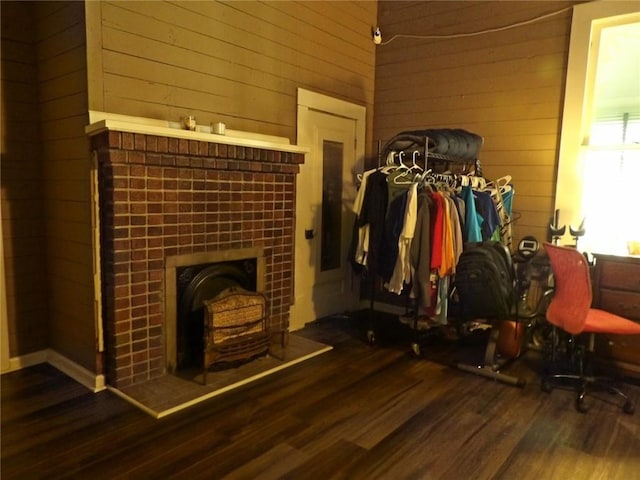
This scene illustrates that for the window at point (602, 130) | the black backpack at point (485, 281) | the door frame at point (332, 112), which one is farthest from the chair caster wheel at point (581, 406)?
the door frame at point (332, 112)

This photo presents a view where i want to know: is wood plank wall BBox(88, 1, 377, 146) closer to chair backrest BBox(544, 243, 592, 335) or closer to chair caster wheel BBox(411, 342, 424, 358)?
chair caster wheel BBox(411, 342, 424, 358)

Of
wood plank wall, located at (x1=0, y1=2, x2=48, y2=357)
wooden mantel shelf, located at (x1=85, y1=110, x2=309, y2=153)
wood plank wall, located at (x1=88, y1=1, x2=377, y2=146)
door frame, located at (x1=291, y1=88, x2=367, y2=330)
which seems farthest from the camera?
door frame, located at (x1=291, y1=88, x2=367, y2=330)

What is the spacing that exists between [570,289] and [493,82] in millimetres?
2055

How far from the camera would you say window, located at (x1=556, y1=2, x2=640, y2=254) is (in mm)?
3385

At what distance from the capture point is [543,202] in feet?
12.2

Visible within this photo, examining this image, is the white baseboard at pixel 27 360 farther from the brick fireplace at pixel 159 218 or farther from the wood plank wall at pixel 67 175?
the brick fireplace at pixel 159 218

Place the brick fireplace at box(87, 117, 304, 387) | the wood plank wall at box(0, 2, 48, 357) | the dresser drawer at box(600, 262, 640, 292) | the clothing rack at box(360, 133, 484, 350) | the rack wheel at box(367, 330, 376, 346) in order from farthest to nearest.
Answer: the rack wheel at box(367, 330, 376, 346), the clothing rack at box(360, 133, 484, 350), the dresser drawer at box(600, 262, 640, 292), the wood plank wall at box(0, 2, 48, 357), the brick fireplace at box(87, 117, 304, 387)

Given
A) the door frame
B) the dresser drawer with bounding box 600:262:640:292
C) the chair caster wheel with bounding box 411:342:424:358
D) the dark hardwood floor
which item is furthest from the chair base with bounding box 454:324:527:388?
the door frame

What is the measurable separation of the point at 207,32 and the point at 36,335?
236 cm

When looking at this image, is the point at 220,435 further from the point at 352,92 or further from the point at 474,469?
the point at 352,92

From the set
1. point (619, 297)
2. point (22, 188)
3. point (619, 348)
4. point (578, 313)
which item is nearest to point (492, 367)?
point (578, 313)

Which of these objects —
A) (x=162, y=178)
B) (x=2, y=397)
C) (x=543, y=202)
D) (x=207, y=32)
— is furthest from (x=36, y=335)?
(x=543, y=202)

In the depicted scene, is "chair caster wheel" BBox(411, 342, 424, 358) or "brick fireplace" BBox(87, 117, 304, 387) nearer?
"brick fireplace" BBox(87, 117, 304, 387)

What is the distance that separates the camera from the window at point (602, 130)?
3385 mm
